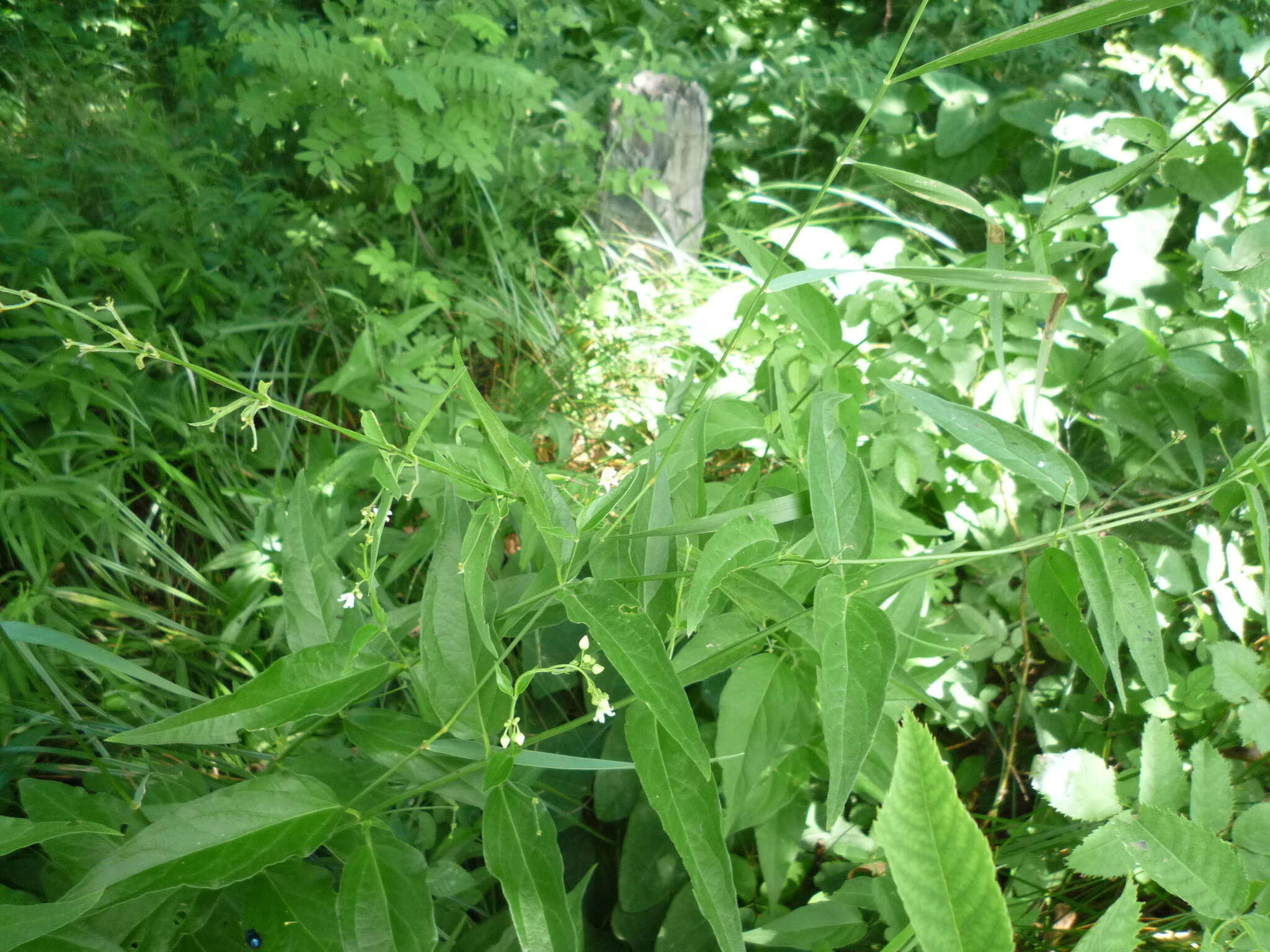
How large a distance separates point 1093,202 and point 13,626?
1.37 metres

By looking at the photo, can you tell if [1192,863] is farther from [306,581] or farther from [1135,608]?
[306,581]

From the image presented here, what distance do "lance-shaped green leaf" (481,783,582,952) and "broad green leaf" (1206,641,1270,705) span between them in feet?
3.18

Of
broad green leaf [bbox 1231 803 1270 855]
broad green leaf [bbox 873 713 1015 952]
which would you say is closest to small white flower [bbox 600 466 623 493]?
broad green leaf [bbox 873 713 1015 952]

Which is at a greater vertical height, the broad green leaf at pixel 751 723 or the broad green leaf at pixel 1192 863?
the broad green leaf at pixel 1192 863

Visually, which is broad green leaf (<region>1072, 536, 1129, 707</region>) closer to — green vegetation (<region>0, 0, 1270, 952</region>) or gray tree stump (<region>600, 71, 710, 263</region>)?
green vegetation (<region>0, 0, 1270, 952</region>)

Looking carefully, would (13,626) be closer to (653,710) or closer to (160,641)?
(160,641)

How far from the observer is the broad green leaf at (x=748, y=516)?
70cm

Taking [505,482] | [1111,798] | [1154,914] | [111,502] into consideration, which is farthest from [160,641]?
[1154,914]

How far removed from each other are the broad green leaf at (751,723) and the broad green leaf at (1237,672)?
673 millimetres

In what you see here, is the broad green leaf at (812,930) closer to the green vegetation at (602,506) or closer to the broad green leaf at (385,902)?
the green vegetation at (602,506)

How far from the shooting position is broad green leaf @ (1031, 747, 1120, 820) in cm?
97

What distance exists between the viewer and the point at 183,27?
214 cm

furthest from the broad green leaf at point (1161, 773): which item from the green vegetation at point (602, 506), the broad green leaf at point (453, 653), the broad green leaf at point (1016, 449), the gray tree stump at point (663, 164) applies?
the gray tree stump at point (663, 164)

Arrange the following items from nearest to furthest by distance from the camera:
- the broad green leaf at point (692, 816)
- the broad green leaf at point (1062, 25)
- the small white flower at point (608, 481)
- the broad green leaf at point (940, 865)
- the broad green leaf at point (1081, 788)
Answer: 1. the broad green leaf at point (940, 865)
2. the broad green leaf at point (1062, 25)
3. the broad green leaf at point (692, 816)
4. the small white flower at point (608, 481)
5. the broad green leaf at point (1081, 788)
